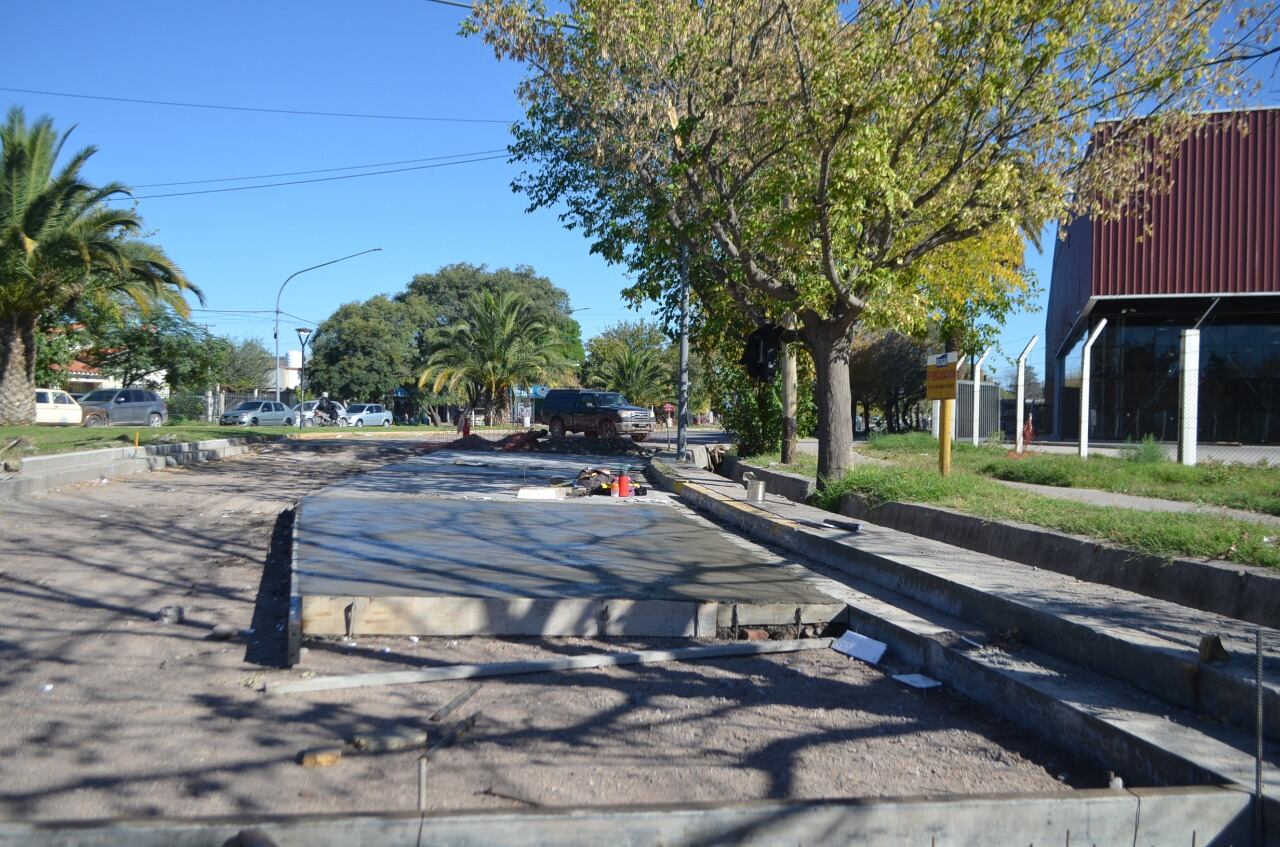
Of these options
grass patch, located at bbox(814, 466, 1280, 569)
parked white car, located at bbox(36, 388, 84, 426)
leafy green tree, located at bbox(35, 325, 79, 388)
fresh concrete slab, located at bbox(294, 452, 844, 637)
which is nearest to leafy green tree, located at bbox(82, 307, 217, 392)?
leafy green tree, located at bbox(35, 325, 79, 388)

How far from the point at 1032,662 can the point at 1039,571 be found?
7.23ft

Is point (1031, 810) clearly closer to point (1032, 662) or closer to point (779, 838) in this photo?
point (779, 838)

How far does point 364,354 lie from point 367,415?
921 cm

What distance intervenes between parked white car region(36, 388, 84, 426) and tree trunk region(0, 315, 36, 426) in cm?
1267

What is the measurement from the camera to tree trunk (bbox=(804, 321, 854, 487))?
43.0 feet

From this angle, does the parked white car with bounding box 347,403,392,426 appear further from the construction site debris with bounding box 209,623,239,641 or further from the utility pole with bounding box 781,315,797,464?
the construction site debris with bounding box 209,623,239,641

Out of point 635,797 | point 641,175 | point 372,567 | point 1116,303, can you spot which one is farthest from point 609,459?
point 635,797

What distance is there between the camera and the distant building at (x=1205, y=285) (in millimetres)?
24844

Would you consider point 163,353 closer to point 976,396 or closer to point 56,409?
point 56,409

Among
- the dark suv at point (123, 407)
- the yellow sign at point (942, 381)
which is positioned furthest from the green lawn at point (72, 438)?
the yellow sign at point (942, 381)

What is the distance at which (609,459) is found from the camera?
26484mm

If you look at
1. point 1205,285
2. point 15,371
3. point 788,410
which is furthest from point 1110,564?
point 15,371

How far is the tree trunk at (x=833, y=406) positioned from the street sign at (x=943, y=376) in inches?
49.7

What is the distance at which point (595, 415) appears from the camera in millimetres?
32625
